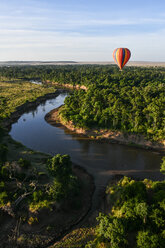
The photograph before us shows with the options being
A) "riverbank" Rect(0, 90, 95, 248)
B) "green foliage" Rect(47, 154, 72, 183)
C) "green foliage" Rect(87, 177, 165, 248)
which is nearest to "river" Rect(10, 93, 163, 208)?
"riverbank" Rect(0, 90, 95, 248)

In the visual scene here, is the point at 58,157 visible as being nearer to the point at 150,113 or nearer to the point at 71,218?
the point at 71,218

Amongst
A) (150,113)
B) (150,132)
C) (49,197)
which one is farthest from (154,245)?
(150,113)

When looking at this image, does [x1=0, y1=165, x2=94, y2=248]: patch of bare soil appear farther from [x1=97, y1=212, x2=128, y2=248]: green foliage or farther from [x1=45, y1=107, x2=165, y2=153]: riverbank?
[x1=45, y1=107, x2=165, y2=153]: riverbank

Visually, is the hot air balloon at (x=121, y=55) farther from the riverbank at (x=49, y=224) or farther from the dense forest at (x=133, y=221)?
the dense forest at (x=133, y=221)

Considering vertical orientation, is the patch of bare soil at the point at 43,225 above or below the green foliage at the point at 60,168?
below

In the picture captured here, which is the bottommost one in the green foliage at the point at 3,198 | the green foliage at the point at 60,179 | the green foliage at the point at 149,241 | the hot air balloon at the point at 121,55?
the green foliage at the point at 3,198

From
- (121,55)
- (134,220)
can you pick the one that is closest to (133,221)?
(134,220)

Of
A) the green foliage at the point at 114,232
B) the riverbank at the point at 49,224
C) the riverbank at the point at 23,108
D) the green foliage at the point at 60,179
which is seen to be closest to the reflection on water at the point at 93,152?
the riverbank at the point at 23,108

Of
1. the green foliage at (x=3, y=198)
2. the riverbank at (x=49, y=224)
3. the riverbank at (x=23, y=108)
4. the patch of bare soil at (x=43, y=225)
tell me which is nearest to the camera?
the patch of bare soil at (x=43, y=225)
